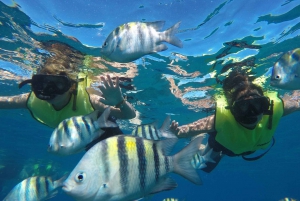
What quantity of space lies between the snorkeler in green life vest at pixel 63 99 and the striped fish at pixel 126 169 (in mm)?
2370

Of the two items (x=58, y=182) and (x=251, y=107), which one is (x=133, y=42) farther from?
(x=251, y=107)

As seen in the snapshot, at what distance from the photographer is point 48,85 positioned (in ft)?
18.0

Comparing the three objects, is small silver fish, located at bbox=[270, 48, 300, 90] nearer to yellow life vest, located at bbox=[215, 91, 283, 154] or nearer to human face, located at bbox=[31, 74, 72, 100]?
yellow life vest, located at bbox=[215, 91, 283, 154]

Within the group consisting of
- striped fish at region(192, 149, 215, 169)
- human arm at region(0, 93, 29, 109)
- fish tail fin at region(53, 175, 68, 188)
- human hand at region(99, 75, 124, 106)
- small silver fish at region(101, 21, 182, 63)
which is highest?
small silver fish at region(101, 21, 182, 63)

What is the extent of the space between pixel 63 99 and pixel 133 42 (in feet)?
11.3

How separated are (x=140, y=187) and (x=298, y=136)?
35.9 metres

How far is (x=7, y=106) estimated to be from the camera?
720 cm

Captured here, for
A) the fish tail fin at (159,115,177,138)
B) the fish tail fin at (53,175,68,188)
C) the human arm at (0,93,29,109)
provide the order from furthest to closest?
the human arm at (0,93,29,109), the fish tail fin at (159,115,177,138), the fish tail fin at (53,175,68,188)

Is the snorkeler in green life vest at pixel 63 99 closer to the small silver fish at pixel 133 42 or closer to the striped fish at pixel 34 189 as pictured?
the small silver fish at pixel 133 42

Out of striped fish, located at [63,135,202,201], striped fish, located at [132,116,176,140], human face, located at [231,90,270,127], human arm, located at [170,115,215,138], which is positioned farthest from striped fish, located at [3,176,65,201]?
human face, located at [231,90,270,127]

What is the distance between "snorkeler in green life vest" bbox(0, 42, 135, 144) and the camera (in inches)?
210

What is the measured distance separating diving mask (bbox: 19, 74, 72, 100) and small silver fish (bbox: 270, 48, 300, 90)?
484 centimetres

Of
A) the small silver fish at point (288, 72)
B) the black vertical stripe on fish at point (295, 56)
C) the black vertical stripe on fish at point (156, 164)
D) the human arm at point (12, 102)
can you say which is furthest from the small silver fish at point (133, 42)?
the human arm at point (12, 102)

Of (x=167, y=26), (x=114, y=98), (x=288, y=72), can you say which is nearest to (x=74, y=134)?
(x=114, y=98)
